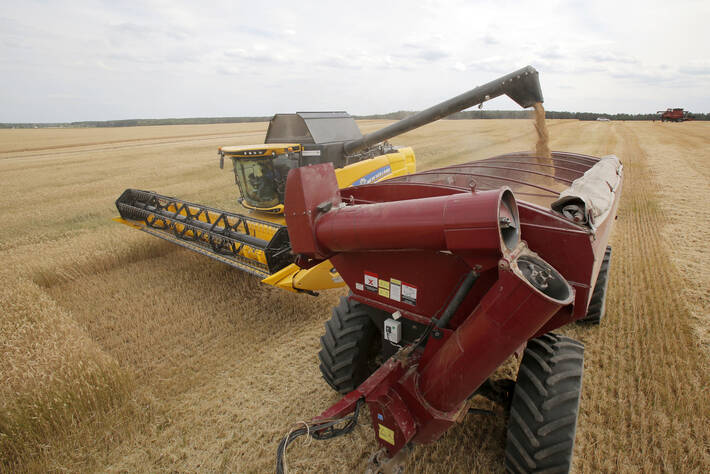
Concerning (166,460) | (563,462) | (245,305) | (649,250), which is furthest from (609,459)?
(649,250)

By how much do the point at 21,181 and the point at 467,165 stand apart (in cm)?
1693

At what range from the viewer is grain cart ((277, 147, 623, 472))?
162 cm

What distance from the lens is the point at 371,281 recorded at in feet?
8.30

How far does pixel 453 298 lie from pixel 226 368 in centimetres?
268

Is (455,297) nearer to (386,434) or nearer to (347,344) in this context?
(386,434)

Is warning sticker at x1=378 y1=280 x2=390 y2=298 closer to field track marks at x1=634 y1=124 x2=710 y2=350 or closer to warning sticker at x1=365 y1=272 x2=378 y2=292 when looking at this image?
warning sticker at x1=365 y1=272 x2=378 y2=292

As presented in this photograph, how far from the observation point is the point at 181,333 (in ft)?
13.9

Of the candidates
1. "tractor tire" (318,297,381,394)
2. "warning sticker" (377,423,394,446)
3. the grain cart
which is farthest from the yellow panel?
"warning sticker" (377,423,394,446)

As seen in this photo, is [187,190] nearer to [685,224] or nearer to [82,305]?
[82,305]

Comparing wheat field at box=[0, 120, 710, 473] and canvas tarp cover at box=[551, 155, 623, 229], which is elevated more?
canvas tarp cover at box=[551, 155, 623, 229]

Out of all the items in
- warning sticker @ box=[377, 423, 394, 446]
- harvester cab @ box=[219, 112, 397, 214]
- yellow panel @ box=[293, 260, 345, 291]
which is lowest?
warning sticker @ box=[377, 423, 394, 446]

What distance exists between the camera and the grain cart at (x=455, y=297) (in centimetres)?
162

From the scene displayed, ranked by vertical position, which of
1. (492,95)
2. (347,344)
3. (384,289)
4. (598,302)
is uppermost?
(492,95)

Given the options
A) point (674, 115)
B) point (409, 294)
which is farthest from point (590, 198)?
point (674, 115)
